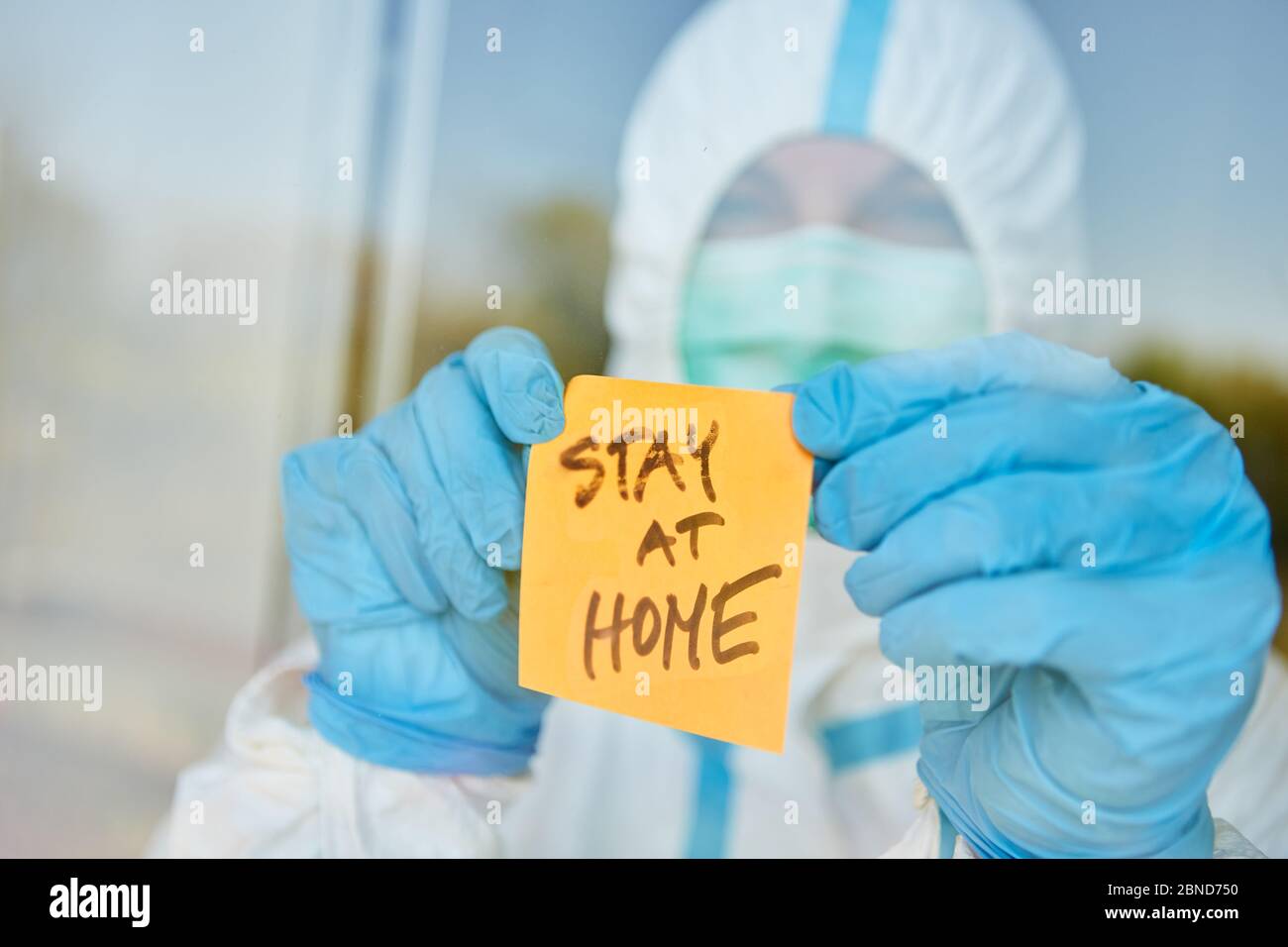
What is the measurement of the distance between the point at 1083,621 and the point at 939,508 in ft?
0.41

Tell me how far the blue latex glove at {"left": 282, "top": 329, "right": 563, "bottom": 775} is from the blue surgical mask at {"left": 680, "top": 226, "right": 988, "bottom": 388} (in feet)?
0.74

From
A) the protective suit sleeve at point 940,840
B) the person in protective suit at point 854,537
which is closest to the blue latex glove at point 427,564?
the person in protective suit at point 854,537

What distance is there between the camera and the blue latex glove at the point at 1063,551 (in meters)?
0.69

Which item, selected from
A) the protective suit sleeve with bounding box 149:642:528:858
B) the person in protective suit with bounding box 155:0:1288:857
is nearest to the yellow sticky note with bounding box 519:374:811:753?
the person in protective suit with bounding box 155:0:1288:857

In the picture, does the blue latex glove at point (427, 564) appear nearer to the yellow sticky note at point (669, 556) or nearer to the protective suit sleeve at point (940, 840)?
the yellow sticky note at point (669, 556)

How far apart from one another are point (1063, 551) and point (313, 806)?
0.69m

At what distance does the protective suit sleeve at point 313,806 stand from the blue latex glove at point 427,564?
0.07 ft

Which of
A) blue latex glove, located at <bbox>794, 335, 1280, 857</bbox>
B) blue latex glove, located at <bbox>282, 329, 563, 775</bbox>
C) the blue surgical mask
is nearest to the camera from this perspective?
blue latex glove, located at <bbox>794, 335, 1280, 857</bbox>

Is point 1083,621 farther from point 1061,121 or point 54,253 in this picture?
point 54,253

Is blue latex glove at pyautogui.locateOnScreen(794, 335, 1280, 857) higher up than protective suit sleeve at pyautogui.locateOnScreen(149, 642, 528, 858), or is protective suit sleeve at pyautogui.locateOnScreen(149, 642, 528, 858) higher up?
blue latex glove at pyautogui.locateOnScreen(794, 335, 1280, 857)

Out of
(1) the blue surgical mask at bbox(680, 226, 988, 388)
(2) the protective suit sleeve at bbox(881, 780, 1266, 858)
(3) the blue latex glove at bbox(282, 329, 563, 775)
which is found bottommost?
(2) the protective suit sleeve at bbox(881, 780, 1266, 858)

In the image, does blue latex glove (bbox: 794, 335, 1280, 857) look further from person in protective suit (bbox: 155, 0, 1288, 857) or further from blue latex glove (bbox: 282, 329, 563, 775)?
blue latex glove (bbox: 282, 329, 563, 775)

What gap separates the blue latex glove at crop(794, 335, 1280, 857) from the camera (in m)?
0.69

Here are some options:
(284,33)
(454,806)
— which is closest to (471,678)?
(454,806)
